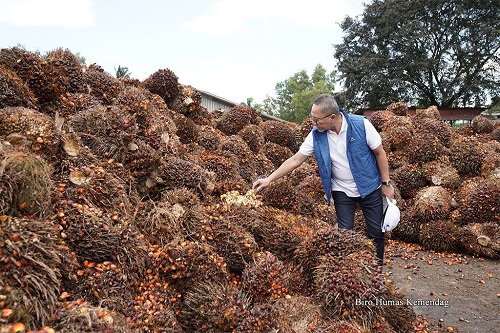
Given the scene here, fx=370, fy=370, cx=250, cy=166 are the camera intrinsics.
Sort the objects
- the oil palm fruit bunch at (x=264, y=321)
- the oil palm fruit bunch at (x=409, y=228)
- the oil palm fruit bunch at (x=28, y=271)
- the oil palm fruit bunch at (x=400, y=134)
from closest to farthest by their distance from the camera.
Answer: the oil palm fruit bunch at (x=28, y=271) < the oil palm fruit bunch at (x=264, y=321) < the oil palm fruit bunch at (x=409, y=228) < the oil palm fruit bunch at (x=400, y=134)

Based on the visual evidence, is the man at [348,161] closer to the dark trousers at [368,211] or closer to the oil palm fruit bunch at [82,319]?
the dark trousers at [368,211]

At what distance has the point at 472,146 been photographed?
7.66 meters

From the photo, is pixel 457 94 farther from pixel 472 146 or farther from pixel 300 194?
pixel 300 194

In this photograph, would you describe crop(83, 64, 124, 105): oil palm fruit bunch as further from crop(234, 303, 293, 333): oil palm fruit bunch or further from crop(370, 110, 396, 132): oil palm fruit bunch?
crop(370, 110, 396, 132): oil palm fruit bunch

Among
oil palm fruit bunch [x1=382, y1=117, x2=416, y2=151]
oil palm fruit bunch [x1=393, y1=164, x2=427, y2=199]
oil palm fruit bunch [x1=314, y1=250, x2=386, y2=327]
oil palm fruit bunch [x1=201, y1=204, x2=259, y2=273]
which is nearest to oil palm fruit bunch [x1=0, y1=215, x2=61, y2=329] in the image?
oil palm fruit bunch [x1=201, y1=204, x2=259, y2=273]

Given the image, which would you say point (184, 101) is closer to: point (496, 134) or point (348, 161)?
point (348, 161)

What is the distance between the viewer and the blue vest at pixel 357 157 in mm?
3762

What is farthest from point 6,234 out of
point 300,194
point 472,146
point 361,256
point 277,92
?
point 277,92

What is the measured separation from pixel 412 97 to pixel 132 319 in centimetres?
3021

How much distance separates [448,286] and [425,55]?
87.4ft

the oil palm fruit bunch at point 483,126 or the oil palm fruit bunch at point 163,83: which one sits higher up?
the oil palm fruit bunch at point 483,126

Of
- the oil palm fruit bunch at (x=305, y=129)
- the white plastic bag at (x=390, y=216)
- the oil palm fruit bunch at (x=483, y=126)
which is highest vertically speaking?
the oil palm fruit bunch at (x=483, y=126)

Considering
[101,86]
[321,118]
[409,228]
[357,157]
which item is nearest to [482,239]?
[409,228]

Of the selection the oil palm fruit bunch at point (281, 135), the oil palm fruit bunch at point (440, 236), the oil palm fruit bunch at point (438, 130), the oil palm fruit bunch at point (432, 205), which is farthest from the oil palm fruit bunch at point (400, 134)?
the oil palm fruit bunch at point (440, 236)
